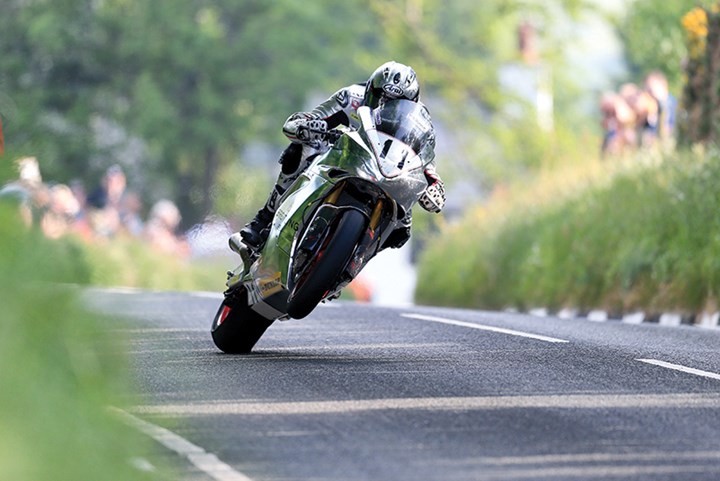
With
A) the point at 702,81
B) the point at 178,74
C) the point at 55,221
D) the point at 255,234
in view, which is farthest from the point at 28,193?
the point at 178,74

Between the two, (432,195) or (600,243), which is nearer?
(432,195)

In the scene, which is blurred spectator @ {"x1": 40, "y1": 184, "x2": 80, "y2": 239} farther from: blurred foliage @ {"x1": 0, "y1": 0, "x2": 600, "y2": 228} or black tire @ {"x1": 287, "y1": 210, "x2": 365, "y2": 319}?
blurred foliage @ {"x1": 0, "y1": 0, "x2": 600, "y2": 228}

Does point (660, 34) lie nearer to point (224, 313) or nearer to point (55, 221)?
point (224, 313)

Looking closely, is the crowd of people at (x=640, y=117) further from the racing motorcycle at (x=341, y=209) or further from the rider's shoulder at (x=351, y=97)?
the racing motorcycle at (x=341, y=209)

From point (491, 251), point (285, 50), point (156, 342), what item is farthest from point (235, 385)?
point (285, 50)

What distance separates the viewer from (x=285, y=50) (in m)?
52.1

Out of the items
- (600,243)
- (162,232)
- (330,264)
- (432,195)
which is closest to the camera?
(330,264)

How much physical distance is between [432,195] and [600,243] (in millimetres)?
10758

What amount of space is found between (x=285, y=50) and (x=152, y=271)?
68.8 ft

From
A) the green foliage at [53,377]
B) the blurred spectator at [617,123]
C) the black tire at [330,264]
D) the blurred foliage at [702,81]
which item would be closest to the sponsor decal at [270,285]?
the black tire at [330,264]

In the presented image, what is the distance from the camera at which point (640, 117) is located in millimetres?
25203

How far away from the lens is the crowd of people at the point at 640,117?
2486cm

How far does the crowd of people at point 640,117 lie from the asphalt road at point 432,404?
1155cm

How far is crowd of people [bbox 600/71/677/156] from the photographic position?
2486 centimetres
